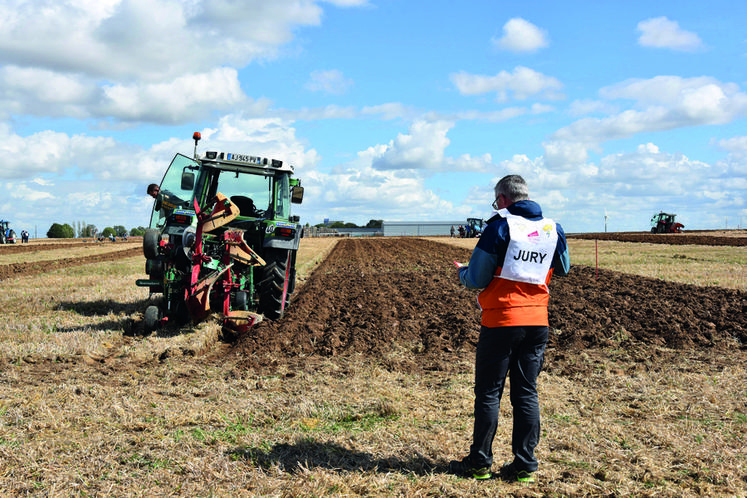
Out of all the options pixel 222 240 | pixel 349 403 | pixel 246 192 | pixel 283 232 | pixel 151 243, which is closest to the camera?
pixel 349 403

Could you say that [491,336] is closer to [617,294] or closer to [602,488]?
[602,488]

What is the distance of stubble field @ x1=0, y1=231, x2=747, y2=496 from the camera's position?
3434 mm

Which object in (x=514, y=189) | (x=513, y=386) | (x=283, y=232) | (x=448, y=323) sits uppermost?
(x=514, y=189)

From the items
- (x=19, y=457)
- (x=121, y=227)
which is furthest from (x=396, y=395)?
(x=121, y=227)

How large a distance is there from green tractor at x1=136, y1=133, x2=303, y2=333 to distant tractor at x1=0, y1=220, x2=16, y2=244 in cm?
4500

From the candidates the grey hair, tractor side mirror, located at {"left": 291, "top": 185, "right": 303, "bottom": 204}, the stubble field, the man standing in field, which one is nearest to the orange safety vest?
the man standing in field

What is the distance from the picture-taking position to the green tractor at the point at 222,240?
7.34 meters

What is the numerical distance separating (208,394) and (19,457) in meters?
1.70

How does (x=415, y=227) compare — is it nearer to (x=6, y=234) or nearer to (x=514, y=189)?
(x=6, y=234)

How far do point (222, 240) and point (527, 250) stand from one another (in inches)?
201

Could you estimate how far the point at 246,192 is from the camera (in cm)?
892

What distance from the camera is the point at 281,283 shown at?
332 inches

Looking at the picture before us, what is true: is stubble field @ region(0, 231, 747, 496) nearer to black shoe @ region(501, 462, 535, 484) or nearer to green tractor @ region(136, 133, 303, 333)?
black shoe @ region(501, 462, 535, 484)

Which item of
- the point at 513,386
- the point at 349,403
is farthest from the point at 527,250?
the point at 349,403
